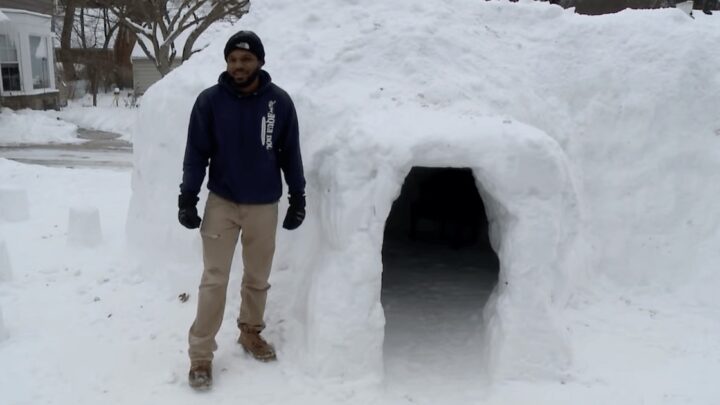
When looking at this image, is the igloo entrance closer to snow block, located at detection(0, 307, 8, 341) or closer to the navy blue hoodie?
the navy blue hoodie

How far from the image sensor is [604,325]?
13.3 feet

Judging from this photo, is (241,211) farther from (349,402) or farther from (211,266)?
(349,402)

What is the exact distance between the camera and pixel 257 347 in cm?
357

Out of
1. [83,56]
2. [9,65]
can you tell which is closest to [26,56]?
[9,65]

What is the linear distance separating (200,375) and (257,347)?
41 centimetres

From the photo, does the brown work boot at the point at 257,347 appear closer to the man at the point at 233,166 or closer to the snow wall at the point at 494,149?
the snow wall at the point at 494,149

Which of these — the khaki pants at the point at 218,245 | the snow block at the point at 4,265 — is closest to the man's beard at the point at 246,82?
the khaki pants at the point at 218,245

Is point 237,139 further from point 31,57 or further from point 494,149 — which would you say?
point 31,57

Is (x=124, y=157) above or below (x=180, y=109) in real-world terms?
below

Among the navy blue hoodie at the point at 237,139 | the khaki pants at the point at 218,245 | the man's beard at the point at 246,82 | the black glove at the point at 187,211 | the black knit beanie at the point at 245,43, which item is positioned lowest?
the khaki pants at the point at 218,245

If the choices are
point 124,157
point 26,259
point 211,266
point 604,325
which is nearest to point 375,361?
point 211,266

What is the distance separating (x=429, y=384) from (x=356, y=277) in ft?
2.47

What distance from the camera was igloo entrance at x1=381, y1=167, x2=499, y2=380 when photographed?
153 inches

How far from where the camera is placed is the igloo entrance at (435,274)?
3.88 m
